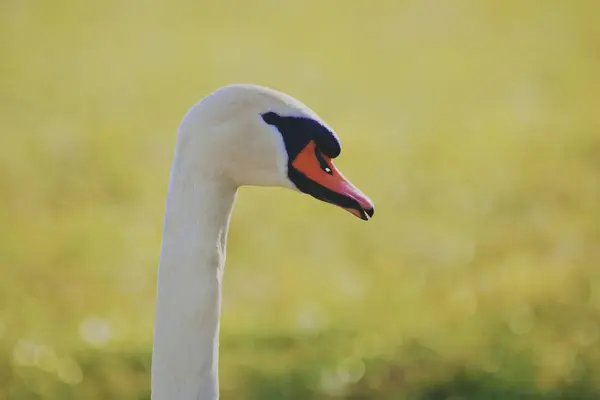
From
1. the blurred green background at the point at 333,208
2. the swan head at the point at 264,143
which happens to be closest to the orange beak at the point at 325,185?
the swan head at the point at 264,143

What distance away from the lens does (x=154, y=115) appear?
2471 mm

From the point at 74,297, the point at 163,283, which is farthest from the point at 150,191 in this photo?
the point at 163,283

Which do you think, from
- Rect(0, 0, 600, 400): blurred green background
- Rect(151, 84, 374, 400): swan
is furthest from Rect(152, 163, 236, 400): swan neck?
Rect(0, 0, 600, 400): blurred green background

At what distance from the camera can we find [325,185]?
0.80 metres

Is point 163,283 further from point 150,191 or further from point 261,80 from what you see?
point 261,80

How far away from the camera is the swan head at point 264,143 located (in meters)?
0.77

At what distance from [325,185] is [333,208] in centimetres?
156

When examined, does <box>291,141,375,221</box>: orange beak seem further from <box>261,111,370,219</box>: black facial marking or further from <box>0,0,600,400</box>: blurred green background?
<box>0,0,600,400</box>: blurred green background

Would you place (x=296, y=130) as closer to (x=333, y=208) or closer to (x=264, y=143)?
(x=264, y=143)

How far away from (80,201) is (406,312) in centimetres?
80

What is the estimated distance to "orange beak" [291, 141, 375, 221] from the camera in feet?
2.59

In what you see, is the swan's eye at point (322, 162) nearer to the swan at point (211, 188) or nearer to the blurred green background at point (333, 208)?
the swan at point (211, 188)

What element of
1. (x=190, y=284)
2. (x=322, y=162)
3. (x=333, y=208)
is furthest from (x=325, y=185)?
(x=333, y=208)

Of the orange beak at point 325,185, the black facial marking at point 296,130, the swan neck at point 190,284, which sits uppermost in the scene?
the black facial marking at point 296,130
